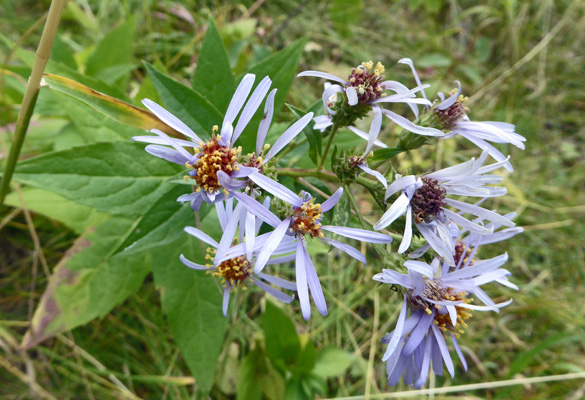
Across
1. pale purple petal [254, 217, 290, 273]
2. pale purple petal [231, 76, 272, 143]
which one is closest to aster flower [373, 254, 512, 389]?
pale purple petal [254, 217, 290, 273]

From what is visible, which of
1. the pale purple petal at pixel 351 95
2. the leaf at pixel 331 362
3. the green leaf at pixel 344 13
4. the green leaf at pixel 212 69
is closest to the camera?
the pale purple petal at pixel 351 95

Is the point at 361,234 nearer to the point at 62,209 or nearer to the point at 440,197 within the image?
the point at 440,197

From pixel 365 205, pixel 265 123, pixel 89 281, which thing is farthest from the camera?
pixel 365 205

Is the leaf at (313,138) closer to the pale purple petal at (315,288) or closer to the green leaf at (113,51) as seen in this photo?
the pale purple petal at (315,288)

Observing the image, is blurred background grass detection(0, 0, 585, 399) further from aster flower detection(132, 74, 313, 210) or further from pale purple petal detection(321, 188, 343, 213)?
pale purple petal detection(321, 188, 343, 213)

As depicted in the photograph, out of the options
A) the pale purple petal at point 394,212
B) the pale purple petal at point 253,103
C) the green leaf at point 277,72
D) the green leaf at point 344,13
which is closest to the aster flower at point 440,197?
the pale purple petal at point 394,212

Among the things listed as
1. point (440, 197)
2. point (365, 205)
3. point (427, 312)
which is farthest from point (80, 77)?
point (365, 205)
